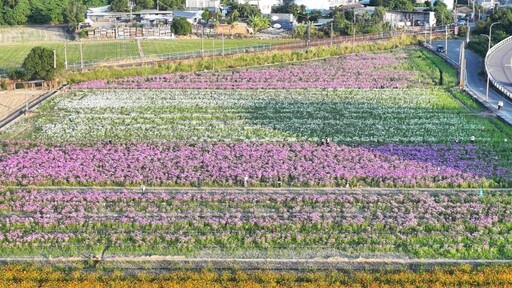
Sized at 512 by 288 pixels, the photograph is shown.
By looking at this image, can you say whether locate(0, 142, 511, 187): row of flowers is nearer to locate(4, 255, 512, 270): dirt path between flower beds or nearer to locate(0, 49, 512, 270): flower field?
locate(0, 49, 512, 270): flower field

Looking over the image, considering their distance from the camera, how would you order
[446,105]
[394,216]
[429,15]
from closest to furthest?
1. [394,216]
2. [446,105]
3. [429,15]

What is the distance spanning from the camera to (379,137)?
28.8 m

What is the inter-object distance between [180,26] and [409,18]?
2737 centimetres

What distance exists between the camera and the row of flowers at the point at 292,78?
40.9 m

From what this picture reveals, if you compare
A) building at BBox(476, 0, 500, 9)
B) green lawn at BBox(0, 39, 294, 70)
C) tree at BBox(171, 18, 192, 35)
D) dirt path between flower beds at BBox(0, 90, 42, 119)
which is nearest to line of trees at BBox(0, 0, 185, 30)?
tree at BBox(171, 18, 192, 35)

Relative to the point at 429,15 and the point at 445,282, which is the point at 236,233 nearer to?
the point at 445,282

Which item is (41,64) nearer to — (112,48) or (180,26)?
(112,48)

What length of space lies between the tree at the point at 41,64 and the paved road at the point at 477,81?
74.5 feet

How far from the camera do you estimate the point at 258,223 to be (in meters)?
19.2

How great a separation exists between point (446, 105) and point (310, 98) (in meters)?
6.66

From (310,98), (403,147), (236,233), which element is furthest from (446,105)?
(236,233)

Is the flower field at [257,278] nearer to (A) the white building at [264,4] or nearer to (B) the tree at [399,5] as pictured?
(A) the white building at [264,4]

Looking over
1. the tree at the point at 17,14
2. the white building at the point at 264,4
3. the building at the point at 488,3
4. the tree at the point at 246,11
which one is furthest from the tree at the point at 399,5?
the tree at the point at 17,14

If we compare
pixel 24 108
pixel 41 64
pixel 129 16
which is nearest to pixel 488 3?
pixel 129 16
